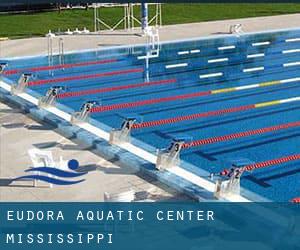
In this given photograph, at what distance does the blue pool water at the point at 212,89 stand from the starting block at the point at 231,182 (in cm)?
78

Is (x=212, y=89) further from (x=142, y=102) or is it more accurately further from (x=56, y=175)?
(x=56, y=175)

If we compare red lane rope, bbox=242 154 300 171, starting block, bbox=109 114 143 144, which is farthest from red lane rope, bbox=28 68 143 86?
red lane rope, bbox=242 154 300 171

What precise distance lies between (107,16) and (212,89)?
12393 millimetres

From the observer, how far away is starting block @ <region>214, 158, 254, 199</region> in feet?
24.7

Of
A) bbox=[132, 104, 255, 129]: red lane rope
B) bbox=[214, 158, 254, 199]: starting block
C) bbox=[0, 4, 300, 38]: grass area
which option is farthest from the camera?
bbox=[0, 4, 300, 38]: grass area

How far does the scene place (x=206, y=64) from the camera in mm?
16875

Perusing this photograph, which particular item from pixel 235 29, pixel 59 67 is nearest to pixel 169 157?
pixel 59 67

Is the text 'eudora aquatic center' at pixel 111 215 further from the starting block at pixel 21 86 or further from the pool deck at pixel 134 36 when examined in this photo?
the pool deck at pixel 134 36

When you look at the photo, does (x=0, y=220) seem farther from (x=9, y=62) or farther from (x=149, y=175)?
(x=9, y=62)

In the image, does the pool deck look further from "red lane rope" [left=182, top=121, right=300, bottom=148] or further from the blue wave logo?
the blue wave logo

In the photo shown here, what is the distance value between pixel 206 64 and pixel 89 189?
962cm

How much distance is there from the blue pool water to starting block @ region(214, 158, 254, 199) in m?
0.78

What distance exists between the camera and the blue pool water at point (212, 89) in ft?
31.4

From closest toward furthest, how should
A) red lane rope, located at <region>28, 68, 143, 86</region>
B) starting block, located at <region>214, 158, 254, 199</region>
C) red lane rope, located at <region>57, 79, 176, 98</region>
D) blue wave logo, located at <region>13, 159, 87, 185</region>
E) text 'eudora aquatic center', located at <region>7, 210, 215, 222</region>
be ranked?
text 'eudora aquatic center', located at <region>7, 210, 215, 222</region> → starting block, located at <region>214, 158, 254, 199</region> → blue wave logo, located at <region>13, 159, 87, 185</region> → red lane rope, located at <region>57, 79, 176, 98</region> → red lane rope, located at <region>28, 68, 143, 86</region>
